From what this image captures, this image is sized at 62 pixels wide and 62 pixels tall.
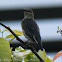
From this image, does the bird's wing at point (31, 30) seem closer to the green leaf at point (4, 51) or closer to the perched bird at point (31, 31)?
the perched bird at point (31, 31)

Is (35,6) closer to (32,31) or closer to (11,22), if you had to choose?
(11,22)

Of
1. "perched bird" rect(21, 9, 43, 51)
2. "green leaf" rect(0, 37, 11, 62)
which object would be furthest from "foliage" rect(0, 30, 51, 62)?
"perched bird" rect(21, 9, 43, 51)

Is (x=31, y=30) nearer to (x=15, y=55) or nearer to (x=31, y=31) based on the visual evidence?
(x=31, y=31)

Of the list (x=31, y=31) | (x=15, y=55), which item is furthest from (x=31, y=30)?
(x=15, y=55)

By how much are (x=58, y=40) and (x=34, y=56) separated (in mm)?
1406

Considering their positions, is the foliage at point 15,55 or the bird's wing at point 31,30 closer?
the foliage at point 15,55

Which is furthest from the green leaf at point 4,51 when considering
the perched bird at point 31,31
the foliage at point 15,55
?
the perched bird at point 31,31

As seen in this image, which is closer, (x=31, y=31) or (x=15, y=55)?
(x=15, y=55)

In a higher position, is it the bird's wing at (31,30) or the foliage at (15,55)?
the foliage at (15,55)

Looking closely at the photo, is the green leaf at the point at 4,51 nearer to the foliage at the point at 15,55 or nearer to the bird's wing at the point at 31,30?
the foliage at the point at 15,55

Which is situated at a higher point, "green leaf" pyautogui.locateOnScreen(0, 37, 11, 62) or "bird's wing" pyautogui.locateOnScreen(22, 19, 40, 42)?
"green leaf" pyautogui.locateOnScreen(0, 37, 11, 62)

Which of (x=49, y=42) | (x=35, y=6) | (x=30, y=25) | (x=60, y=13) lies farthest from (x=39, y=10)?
(x=30, y=25)

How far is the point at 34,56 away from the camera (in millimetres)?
623

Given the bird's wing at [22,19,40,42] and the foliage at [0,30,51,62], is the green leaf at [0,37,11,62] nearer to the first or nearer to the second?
the foliage at [0,30,51,62]
